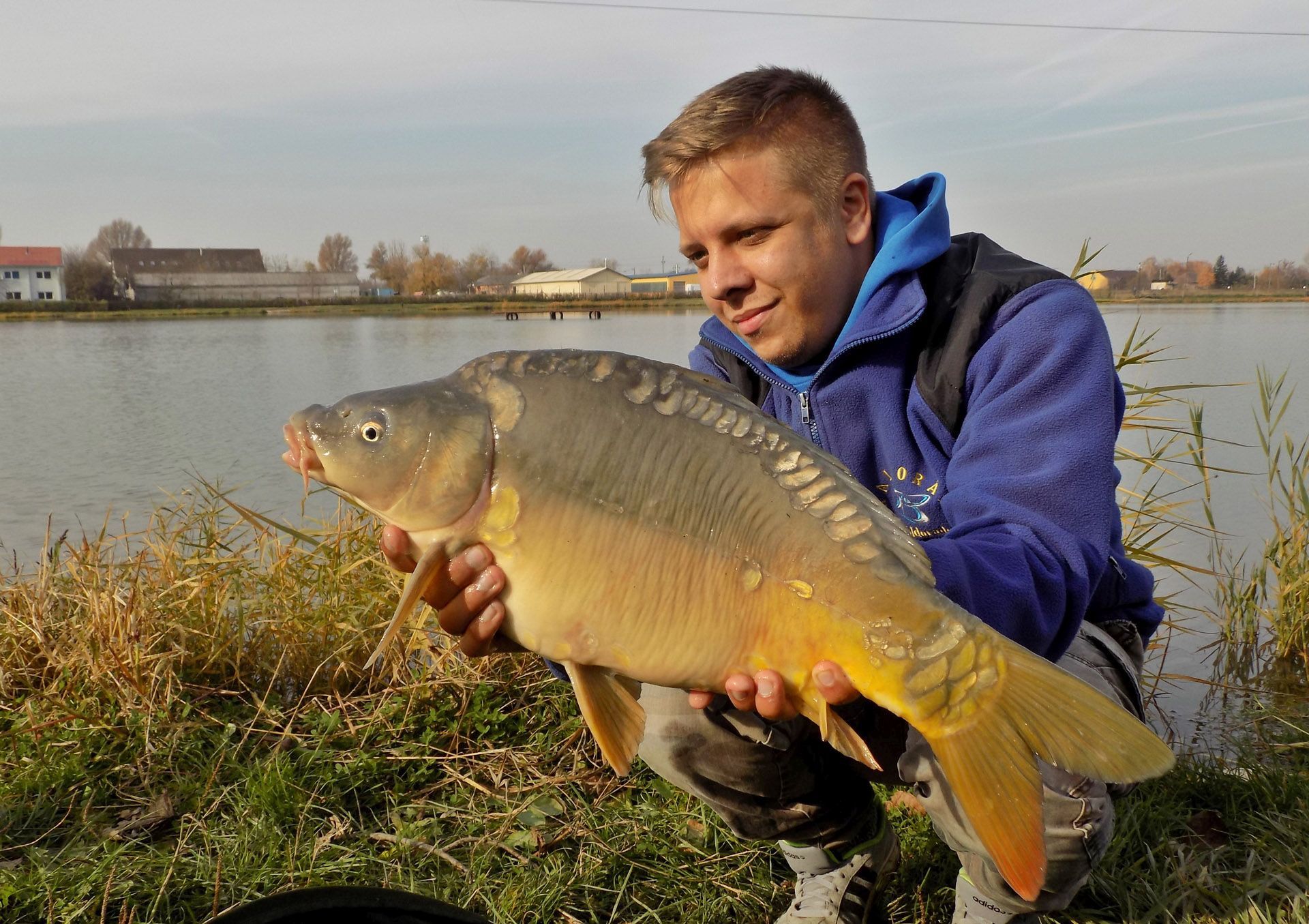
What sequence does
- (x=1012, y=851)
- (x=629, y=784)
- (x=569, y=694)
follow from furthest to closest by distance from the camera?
(x=569, y=694) → (x=629, y=784) → (x=1012, y=851)

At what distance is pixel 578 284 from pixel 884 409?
32.1 meters

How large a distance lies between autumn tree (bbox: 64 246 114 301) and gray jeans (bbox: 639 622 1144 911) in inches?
1554

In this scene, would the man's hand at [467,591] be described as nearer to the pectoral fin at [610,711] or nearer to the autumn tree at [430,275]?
the pectoral fin at [610,711]

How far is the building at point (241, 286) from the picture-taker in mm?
35000

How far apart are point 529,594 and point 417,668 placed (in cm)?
141

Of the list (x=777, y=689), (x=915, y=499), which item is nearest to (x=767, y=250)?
(x=915, y=499)

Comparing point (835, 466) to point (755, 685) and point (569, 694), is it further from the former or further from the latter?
point (569, 694)

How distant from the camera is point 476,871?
1772 mm

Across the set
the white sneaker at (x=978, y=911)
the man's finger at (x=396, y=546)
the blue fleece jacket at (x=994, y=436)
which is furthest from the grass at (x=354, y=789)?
the man's finger at (x=396, y=546)

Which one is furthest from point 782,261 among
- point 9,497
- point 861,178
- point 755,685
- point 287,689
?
point 9,497

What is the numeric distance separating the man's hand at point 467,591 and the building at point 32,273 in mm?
48060

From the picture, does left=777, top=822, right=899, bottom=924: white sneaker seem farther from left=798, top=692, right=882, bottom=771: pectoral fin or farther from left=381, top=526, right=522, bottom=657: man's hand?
left=381, top=526, right=522, bottom=657: man's hand

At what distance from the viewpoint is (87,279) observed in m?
38.3

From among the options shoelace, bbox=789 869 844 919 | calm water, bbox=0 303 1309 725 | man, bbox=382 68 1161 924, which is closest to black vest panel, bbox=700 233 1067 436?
man, bbox=382 68 1161 924
